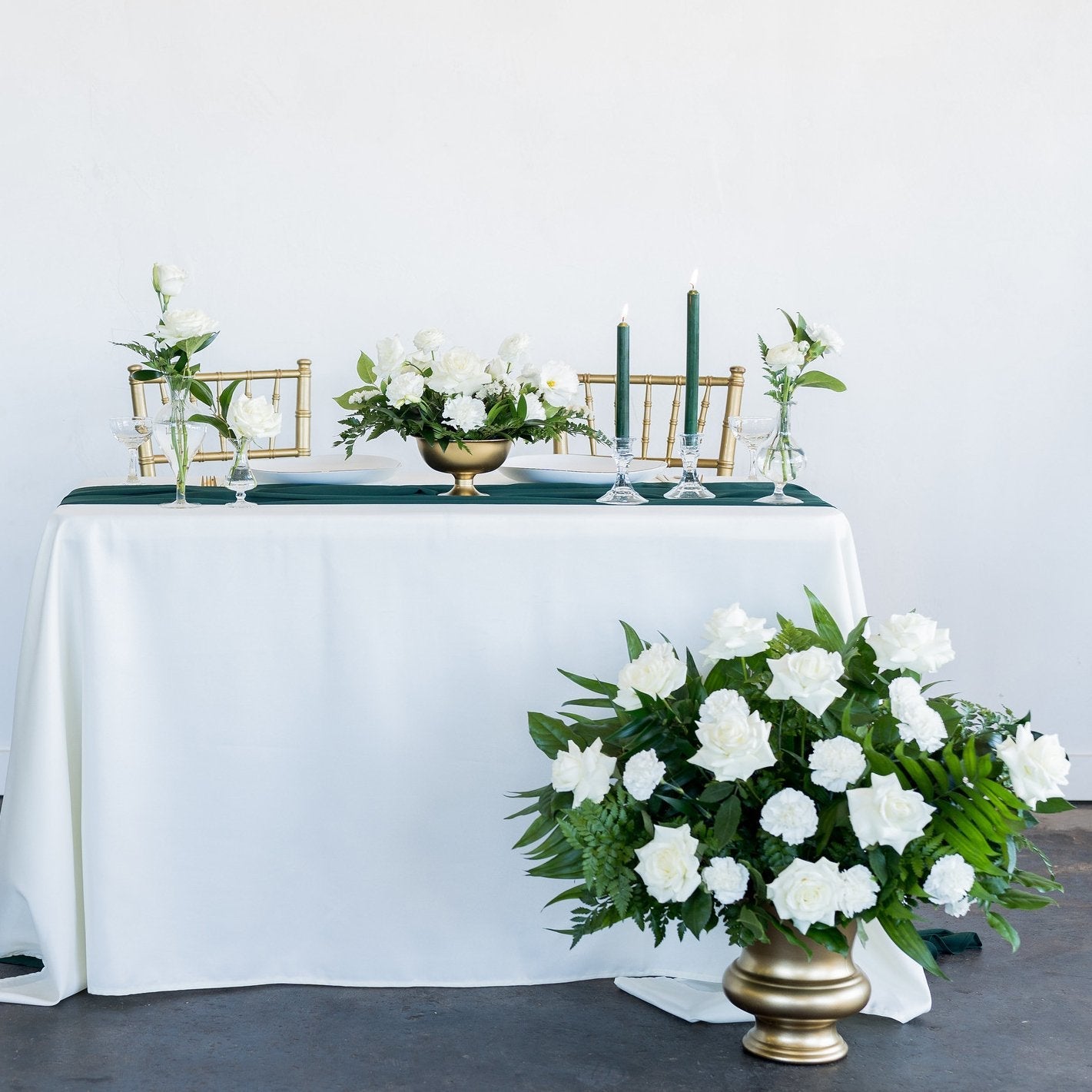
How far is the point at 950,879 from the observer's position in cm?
157

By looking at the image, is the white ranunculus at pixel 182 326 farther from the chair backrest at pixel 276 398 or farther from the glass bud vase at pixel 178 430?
the chair backrest at pixel 276 398

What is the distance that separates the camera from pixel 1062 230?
3.15m

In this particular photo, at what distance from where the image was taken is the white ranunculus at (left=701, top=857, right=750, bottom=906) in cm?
162

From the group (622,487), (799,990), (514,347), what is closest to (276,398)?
(514,347)

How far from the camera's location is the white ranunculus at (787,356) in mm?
2062

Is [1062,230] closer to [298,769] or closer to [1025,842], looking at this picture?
[1025,842]

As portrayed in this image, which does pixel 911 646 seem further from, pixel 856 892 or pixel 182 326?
pixel 182 326

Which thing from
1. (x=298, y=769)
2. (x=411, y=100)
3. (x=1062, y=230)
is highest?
(x=411, y=100)

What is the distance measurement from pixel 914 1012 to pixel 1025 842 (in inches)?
14.6

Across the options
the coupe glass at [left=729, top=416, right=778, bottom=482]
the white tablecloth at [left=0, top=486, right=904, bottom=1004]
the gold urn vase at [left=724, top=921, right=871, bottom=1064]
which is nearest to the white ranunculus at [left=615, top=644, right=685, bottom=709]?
the white tablecloth at [left=0, top=486, right=904, bottom=1004]

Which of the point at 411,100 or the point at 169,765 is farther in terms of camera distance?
the point at 411,100

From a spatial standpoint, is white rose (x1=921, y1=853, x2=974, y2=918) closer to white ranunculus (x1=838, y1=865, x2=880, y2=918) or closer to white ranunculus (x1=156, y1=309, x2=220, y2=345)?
white ranunculus (x1=838, y1=865, x2=880, y2=918)

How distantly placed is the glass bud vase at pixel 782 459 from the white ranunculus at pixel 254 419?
2.45 ft

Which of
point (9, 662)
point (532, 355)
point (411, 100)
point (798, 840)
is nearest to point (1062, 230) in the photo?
point (532, 355)
